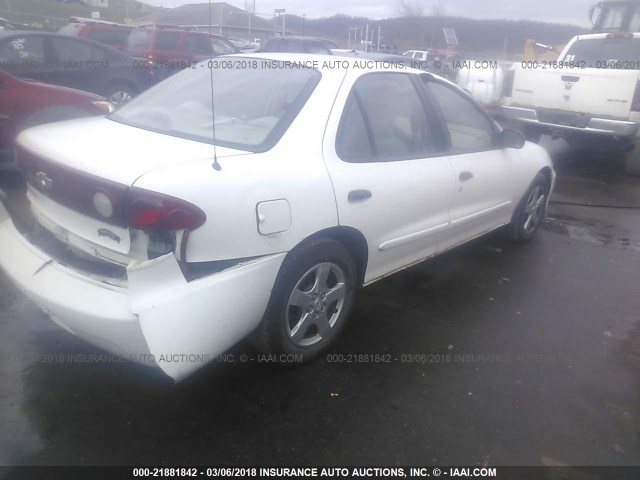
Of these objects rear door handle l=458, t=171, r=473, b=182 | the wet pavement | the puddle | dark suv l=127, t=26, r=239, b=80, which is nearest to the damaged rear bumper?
the wet pavement

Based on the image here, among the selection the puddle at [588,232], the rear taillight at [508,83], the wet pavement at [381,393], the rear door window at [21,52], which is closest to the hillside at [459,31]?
the rear taillight at [508,83]

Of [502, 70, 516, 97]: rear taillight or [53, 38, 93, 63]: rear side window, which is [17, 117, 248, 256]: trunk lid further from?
[502, 70, 516, 97]: rear taillight

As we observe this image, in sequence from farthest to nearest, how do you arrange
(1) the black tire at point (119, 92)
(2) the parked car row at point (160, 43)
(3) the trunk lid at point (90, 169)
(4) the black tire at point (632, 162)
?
1. (2) the parked car row at point (160, 43)
2. (1) the black tire at point (119, 92)
3. (4) the black tire at point (632, 162)
4. (3) the trunk lid at point (90, 169)

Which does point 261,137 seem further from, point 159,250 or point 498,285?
point 498,285

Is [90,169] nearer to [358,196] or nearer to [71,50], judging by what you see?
[358,196]

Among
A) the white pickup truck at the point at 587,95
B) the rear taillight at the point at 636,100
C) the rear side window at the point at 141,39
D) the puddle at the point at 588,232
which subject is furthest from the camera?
the rear side window at the point at 141,39

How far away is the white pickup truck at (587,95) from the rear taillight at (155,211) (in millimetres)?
6698

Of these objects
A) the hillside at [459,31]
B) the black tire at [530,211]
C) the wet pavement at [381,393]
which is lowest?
the wet pavement at [381,393]

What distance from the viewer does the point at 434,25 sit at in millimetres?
25234

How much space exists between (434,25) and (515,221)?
76.4 ft

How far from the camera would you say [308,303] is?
2.74 m

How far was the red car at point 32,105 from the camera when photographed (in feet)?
18.1

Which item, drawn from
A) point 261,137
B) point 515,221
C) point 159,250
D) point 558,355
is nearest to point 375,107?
point 261,137

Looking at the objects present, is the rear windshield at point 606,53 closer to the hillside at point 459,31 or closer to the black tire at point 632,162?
the black tire at point 632,162
